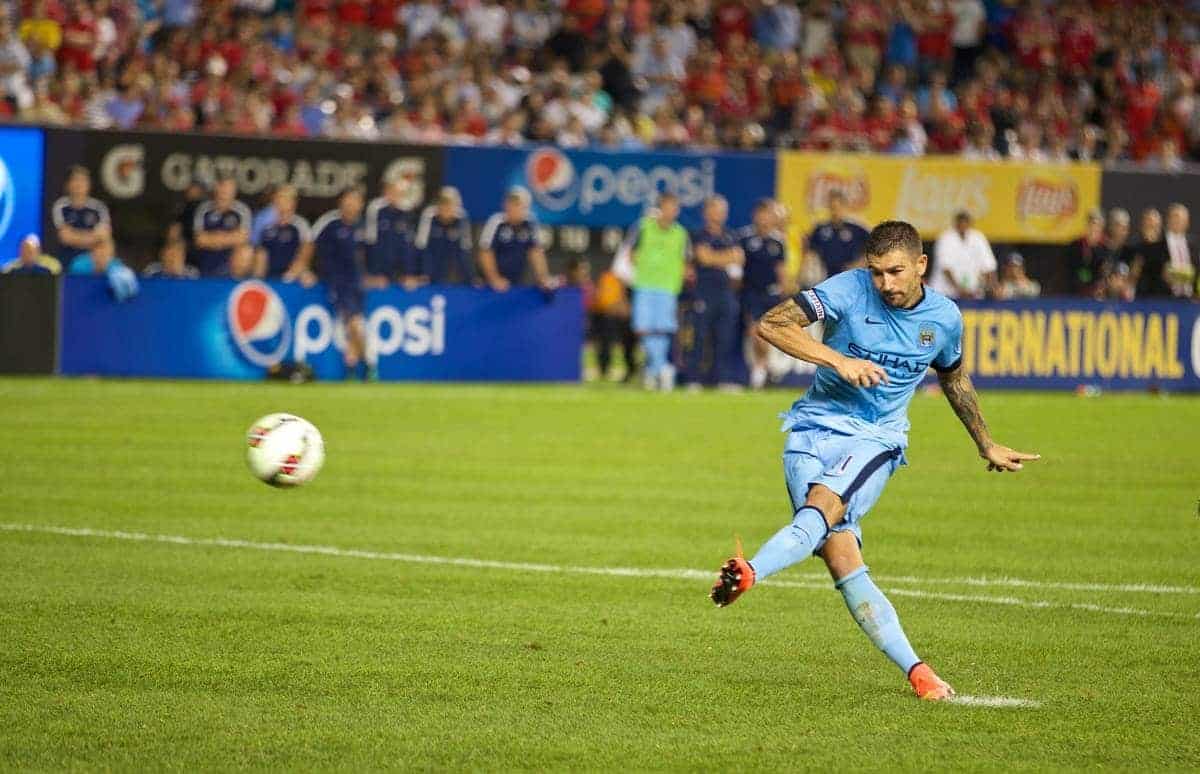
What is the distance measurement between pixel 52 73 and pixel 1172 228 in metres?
15.3

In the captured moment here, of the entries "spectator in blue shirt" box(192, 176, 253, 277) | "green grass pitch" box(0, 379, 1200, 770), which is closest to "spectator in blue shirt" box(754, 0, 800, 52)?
"spectator in blue shirt" box(192, 176, 253, 277)

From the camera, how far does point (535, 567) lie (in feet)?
35.7

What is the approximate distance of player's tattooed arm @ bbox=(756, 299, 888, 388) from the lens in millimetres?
7234

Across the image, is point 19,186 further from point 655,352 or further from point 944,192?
point 944,192

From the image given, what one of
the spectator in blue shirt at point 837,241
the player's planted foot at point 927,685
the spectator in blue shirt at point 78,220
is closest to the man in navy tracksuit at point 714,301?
the spectator in blue shirt at point 837,241

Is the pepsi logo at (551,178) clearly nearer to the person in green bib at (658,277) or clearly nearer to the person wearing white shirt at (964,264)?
the person in green bib at (658,277)

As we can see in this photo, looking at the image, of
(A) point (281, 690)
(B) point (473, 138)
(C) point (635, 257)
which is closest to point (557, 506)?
(A) point (281, 690)

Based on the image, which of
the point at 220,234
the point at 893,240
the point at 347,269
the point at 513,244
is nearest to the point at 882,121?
the point at 513,244

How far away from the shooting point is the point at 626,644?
8.55 meters

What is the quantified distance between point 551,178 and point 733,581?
20.3 meters

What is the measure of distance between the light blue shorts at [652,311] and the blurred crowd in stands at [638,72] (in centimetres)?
441

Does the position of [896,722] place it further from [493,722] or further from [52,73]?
[52,73]

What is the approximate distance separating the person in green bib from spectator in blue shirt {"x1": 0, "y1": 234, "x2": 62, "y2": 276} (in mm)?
6764

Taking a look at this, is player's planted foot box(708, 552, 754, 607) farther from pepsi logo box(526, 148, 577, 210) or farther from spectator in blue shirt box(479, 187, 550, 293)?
pepsi logo box(526, 148, 577, 210)
